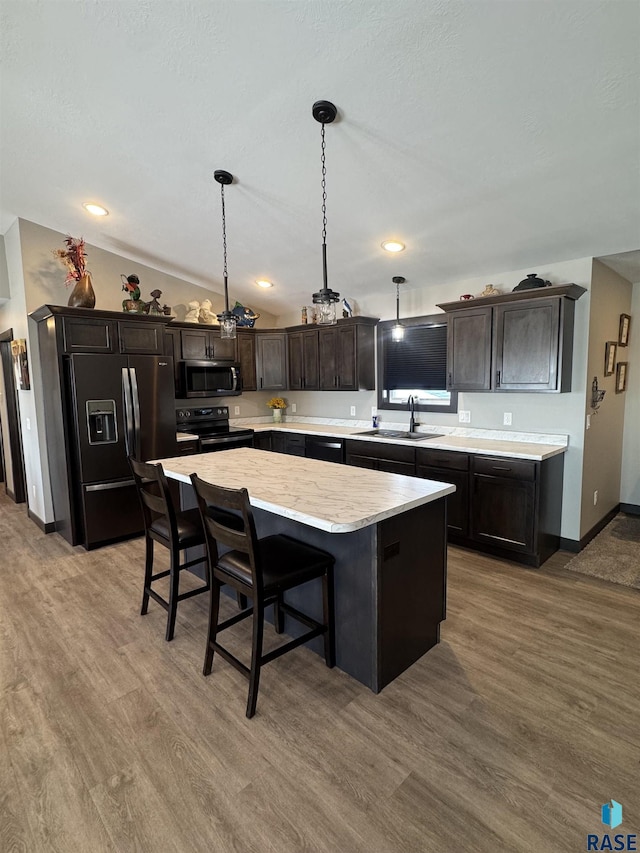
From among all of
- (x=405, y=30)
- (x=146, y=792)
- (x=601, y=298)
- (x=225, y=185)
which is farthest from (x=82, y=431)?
(x=601, y=298)

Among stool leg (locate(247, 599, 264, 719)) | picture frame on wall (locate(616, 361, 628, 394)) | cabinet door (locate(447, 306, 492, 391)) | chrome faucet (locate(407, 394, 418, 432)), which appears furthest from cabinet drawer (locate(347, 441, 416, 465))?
stool leg (locate(247, 599, 264, 719))

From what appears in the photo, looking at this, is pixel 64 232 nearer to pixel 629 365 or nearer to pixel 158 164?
pixel 158 164

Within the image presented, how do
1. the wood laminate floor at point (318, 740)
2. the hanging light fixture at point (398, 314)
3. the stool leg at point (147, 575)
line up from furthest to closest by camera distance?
the hanging light fixture at point (398, 314) → the stool leg at point (147, 575) → the wood laminate floor at point (318, 740)

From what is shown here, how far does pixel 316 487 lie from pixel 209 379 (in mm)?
3348

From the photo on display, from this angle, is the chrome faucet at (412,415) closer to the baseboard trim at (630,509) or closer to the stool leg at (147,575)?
the baseboard trim at (630,509)

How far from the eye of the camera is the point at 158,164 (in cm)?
312

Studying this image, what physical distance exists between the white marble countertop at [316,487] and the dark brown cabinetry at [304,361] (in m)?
2.39

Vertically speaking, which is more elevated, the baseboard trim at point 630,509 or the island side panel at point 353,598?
the island side panel at point 353,598

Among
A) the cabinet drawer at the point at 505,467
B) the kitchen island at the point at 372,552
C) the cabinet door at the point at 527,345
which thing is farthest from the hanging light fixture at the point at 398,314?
the kitchen island at the point at 372,552

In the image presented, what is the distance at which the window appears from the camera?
4.58 meters

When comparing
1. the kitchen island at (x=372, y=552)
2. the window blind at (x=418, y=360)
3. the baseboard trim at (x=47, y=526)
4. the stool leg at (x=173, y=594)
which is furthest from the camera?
the window blind at (x=418, y=360)

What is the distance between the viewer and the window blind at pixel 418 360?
15.1ft

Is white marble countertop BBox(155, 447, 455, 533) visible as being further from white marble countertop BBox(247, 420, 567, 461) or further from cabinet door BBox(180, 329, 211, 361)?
cabinet door BBox(180, 329, 211, 361)

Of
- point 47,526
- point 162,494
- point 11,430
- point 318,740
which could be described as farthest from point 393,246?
point 11,430
